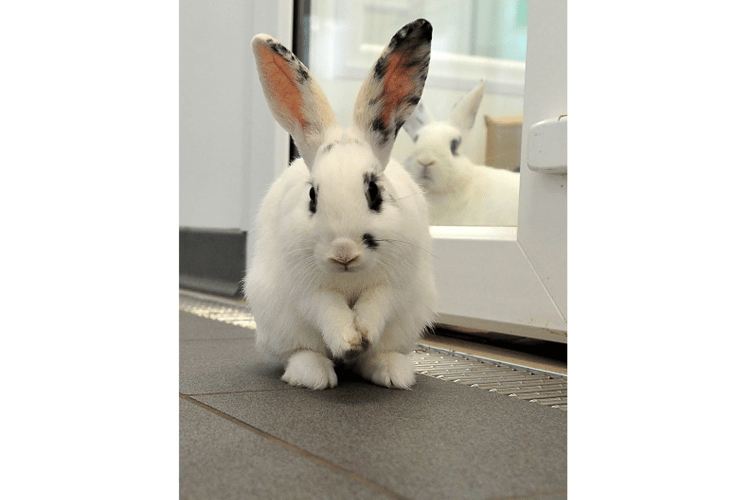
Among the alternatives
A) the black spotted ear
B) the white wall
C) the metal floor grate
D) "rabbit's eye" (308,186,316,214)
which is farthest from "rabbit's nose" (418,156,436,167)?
the white wall

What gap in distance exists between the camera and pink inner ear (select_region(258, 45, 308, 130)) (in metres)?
1.03

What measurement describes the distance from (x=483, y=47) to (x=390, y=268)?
2.79 ft

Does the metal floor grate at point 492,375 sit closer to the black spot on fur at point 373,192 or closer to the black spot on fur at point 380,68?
A: the black spot on fur at point 373,192

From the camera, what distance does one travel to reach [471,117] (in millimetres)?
1687

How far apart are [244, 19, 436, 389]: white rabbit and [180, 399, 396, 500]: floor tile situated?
27 cm

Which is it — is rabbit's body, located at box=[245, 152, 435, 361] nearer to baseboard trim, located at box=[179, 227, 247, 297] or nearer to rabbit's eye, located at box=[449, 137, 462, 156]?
rabbit's eye, located at box=[449, 137, 462, 156]

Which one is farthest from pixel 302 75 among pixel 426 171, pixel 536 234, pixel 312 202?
pixel 426 171

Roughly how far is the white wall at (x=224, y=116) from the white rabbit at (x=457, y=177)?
906mm

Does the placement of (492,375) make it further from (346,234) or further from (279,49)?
(279,49)
